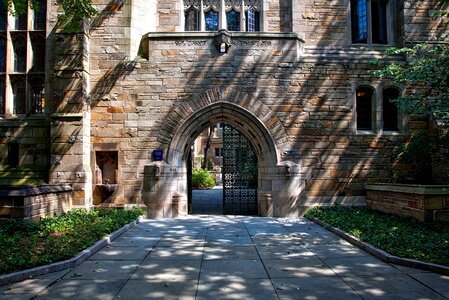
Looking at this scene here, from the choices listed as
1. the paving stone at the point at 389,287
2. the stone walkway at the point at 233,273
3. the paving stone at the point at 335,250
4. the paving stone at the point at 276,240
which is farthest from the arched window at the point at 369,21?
the paving stone at the point at 389,287

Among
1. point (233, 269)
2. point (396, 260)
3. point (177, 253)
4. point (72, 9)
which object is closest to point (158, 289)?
point (233, 269)

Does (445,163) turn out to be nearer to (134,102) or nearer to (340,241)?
(340,241)

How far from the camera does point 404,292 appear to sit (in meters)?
3.79

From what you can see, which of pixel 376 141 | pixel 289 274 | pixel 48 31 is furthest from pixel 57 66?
pixel 376 141

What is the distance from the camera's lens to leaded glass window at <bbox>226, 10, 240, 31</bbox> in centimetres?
1052

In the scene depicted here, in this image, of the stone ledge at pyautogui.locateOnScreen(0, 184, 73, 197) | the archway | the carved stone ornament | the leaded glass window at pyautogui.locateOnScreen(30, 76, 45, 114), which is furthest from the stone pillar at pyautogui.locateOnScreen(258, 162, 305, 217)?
the leaded glass window at pyautogui.locateOnScreen(30, 76, 45, 114)

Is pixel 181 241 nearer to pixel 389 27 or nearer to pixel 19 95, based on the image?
pixel 19 95

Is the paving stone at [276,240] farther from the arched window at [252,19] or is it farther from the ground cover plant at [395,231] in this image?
the arched window at [252,19]

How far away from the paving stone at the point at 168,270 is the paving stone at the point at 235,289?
0.35m

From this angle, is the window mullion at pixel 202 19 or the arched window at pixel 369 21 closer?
the arched window at pixel 369 21

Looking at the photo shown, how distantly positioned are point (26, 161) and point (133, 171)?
3033 millimetres

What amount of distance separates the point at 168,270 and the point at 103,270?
0.93 meters

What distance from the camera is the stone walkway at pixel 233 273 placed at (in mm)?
3797

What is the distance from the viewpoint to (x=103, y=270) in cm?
461
